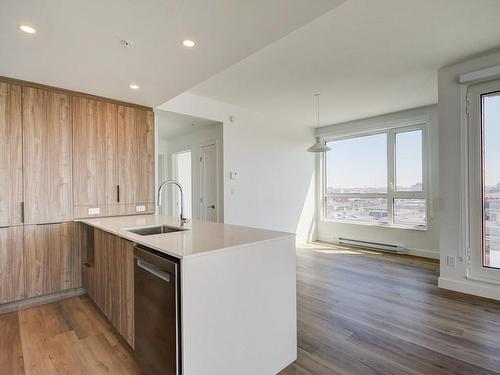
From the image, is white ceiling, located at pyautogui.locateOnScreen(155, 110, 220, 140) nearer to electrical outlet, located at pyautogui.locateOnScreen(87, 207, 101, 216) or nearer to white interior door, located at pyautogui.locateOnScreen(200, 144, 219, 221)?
white interior door, located at pyautogui.locateOnScreen(200, 144, 219, 221)

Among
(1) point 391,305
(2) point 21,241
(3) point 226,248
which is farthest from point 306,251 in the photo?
(2) point 21,241

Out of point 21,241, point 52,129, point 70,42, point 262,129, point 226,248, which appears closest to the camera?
point 226,248

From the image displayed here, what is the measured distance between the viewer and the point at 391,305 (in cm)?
284

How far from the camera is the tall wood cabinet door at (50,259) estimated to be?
2871 millimetres

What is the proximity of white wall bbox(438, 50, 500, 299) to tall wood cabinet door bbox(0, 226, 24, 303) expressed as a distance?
4904 millimetres

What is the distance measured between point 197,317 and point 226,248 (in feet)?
1.28

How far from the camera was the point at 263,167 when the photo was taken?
5227 mm

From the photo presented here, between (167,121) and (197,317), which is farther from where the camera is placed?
(167,121)

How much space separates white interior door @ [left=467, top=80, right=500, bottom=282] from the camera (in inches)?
118

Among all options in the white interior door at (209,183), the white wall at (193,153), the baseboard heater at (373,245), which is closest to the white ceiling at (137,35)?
the white wall at (193,153)

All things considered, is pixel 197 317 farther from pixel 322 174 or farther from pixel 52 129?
pixel 322 174

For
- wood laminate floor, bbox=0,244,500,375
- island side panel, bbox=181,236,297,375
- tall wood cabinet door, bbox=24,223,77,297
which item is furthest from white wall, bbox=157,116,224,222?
island side panel, bbox=181,236,297,375

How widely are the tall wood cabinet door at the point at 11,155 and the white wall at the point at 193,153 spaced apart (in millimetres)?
1999

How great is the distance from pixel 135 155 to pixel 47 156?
98 cm
